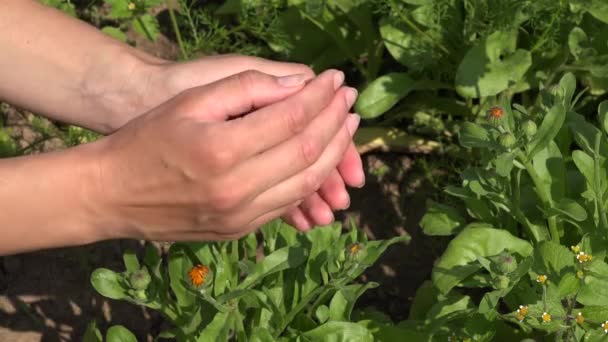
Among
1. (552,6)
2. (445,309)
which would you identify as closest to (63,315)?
(445,309)

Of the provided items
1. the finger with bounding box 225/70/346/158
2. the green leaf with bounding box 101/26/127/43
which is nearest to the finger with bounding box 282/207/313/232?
the finger with bounding box 225/70/346/158

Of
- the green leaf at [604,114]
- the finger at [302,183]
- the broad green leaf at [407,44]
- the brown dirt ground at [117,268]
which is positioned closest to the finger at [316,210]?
the finger at [302,183]

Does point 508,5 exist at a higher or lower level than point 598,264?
higher

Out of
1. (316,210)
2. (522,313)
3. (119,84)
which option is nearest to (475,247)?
(522,313)

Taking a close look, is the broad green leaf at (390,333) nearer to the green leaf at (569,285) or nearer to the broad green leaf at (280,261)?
the broad green leaf at (280,261)

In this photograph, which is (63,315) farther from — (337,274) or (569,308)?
(569,308)

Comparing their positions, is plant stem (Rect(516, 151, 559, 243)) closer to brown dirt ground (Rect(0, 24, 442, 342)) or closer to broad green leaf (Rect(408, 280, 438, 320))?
broad green leaf (Rect(408, 280, 438, 320))
